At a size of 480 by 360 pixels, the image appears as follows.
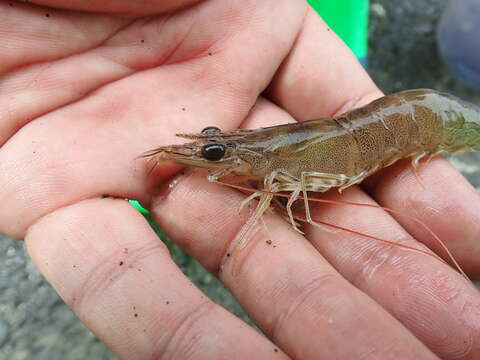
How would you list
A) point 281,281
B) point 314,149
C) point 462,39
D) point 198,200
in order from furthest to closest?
point 462,39
point 314,149
point 198,200
point 281,281

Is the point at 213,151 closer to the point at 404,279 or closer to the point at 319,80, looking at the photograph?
the point at 319,80

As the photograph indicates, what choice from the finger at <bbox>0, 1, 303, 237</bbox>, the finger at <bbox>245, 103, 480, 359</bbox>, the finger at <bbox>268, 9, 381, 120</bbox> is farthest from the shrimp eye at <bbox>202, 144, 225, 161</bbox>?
the finger at <bbox>268, 9, 381, 120</bbox>

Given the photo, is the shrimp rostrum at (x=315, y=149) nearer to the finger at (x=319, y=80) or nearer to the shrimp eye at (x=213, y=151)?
the shrimp eye at (x=213, y=151)

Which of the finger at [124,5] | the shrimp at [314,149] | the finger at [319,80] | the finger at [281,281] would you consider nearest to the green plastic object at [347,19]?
the finger at [319,80]

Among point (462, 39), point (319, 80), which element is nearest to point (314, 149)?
point (319, 80)

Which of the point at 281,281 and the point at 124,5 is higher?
the point at 124,5

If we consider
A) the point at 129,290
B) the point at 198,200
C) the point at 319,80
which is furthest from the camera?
the point at 319,80

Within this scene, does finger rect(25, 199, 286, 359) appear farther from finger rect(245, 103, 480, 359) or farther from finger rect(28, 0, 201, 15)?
finger rect(28, 0, 201, 15)
